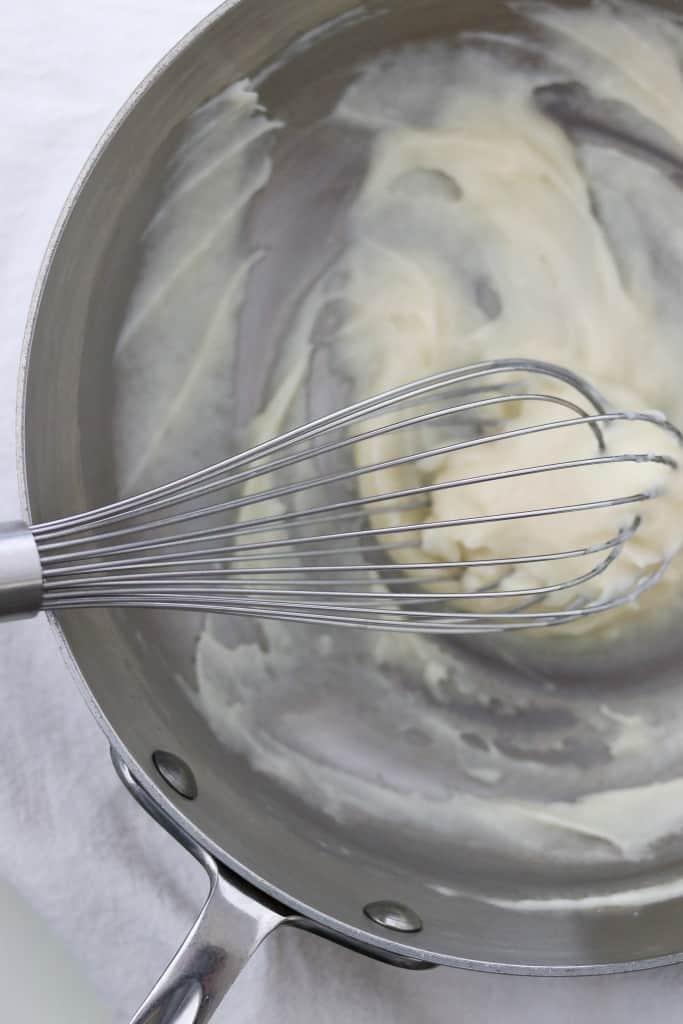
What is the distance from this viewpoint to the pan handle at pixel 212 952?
613 millimetres

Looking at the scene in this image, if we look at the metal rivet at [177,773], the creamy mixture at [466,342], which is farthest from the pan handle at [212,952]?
the creamy mixture at [466,342]

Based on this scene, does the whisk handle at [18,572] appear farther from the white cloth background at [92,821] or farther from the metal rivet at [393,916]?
the metal rivet at [393,916]

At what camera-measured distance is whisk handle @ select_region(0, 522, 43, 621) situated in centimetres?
57

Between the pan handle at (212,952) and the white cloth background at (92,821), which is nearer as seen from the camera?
the pan handle at (212,952)

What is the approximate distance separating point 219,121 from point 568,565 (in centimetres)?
43

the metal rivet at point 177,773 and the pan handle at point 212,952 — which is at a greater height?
Answer: the metal rivet at point 177,773

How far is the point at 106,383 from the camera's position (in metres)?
0.78

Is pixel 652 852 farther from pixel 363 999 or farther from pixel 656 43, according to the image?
pixel 656 43

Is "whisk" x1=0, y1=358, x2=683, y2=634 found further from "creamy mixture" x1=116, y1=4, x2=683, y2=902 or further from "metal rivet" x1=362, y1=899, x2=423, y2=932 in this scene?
"metal rivet" x1=362, y1=899, x2=423, y2=932

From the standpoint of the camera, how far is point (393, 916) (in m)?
0.78

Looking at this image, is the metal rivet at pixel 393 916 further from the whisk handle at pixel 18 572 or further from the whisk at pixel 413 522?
the whisk handle at pixel 18 572

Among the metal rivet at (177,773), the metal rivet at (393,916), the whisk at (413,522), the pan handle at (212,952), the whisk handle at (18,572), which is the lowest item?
the pan handle at (212,952)

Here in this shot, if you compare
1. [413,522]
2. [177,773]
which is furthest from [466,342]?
[177,773]

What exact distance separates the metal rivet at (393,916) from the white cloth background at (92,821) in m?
0.06
